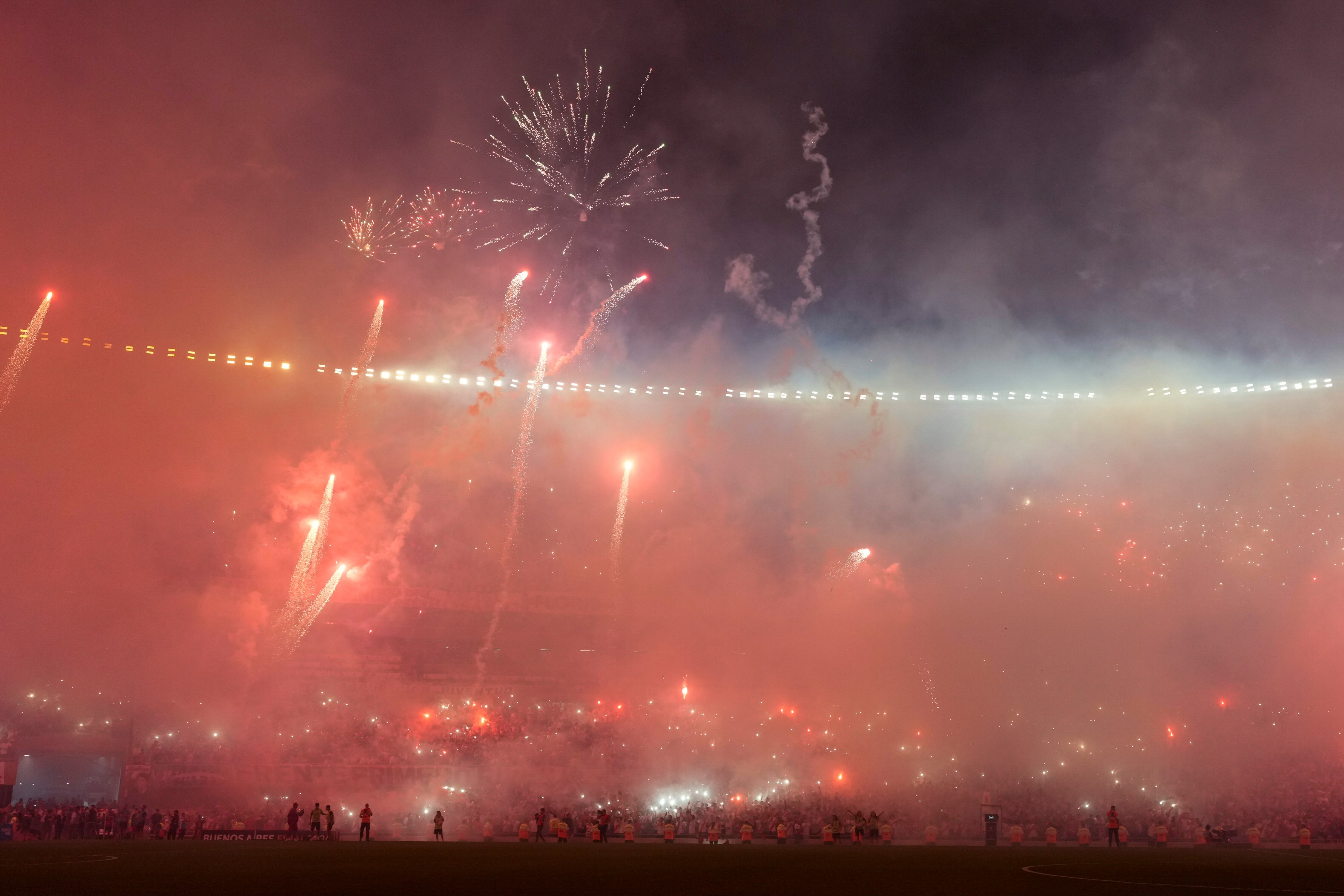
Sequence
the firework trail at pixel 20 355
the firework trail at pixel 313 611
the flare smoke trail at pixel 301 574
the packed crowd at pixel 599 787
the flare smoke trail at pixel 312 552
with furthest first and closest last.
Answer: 1. the flare smoke trail at pixel 312 552
2. the flare smoke trail at pixel 301 574
3. the firework trail at pixel 313 611
4. the firework trail at pixel 20 355
5. the packed crowd at pixel 599 787

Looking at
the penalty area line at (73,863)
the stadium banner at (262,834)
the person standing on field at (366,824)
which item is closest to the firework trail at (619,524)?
the stadium banner at (262,834)

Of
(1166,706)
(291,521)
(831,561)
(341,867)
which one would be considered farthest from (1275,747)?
(291,521)

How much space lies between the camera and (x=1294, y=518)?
36469mm

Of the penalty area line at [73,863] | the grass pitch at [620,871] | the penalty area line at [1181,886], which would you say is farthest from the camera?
the penalty area line at [73,863]

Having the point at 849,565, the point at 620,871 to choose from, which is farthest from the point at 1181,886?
the point at 849,565

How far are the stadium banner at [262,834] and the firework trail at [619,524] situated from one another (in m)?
18.7

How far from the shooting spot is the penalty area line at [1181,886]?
37.2ft

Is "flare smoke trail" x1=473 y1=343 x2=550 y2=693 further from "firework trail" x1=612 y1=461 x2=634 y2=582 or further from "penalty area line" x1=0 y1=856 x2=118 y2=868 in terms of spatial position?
"penalty area line" x1=0 y1=856 x2=118 y2=868

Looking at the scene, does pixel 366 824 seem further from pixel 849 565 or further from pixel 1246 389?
pixel 1246 389

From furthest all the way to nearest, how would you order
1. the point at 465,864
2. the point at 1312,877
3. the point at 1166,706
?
the point at 1166,706 → the point at 465,864 → the point at 1312,877

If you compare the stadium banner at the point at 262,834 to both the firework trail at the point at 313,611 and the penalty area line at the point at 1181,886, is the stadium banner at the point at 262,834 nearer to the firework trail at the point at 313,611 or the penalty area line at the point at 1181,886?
the firework trail at the point at 313,611

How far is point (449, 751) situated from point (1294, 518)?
117ft

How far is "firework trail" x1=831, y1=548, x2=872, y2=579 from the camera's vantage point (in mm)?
40938

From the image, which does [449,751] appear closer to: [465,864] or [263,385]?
[263,385]
